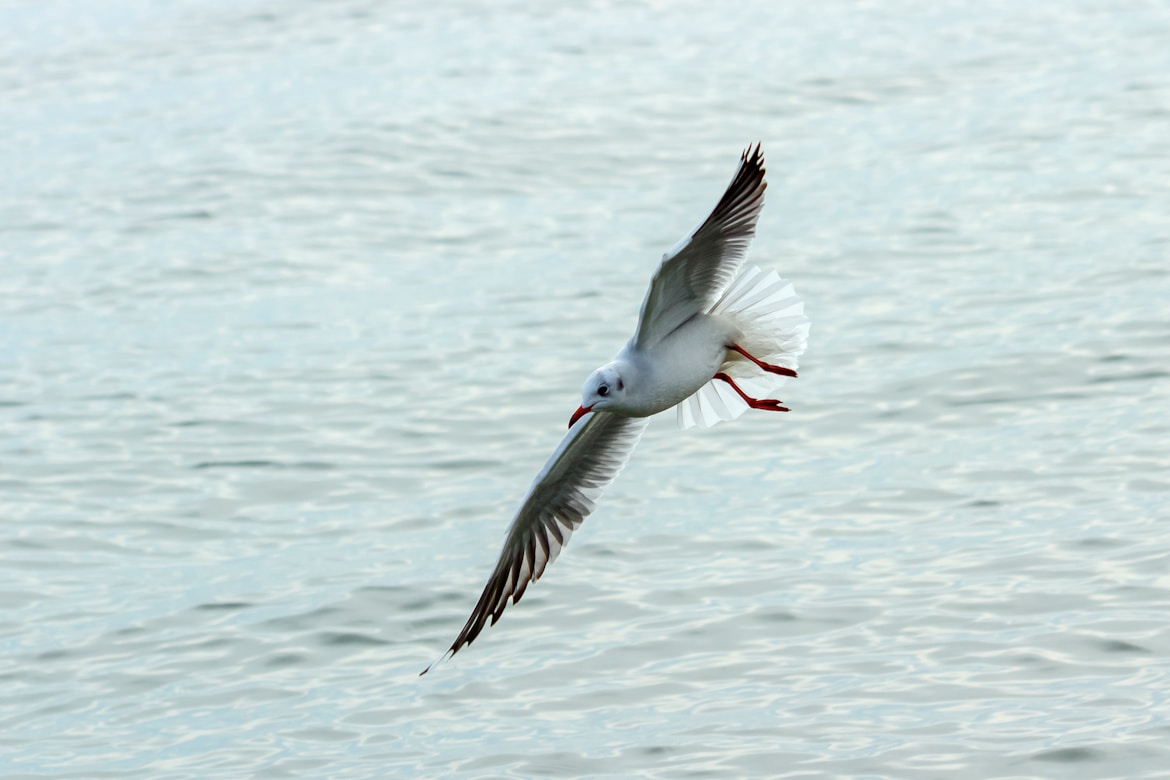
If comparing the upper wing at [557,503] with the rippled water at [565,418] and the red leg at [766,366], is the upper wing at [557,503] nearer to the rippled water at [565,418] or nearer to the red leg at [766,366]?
the rippled water at [565,418]

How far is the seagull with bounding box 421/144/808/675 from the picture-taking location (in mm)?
6883

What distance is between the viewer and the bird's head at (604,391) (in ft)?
22.6

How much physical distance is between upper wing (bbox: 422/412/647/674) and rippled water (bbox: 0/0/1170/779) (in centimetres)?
68

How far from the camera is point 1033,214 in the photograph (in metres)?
15.1

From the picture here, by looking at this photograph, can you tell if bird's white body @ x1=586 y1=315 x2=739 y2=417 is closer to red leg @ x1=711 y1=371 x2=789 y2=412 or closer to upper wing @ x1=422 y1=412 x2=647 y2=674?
red leg @ x1=711 y1=371 x2=789 y2=412

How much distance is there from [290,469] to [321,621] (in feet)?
7.23

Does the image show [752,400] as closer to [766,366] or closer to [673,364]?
[766,366]

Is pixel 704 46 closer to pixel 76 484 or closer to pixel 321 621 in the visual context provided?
pixel 76 484

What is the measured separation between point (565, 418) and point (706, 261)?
16.1 ft

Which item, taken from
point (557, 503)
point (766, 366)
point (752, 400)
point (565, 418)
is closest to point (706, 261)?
point (766, 366)

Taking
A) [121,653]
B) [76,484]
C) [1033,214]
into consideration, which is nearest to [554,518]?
[121,653]

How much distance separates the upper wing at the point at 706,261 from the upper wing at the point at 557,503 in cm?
85

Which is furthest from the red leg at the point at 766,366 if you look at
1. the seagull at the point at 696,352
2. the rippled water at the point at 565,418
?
the rippled water at the point at 565,418

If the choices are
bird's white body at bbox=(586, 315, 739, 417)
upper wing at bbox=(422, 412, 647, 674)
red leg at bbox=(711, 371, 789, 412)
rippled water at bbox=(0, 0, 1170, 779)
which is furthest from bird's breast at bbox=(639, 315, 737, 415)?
rippled water at bbox=(0, 0, 1170, 779)
